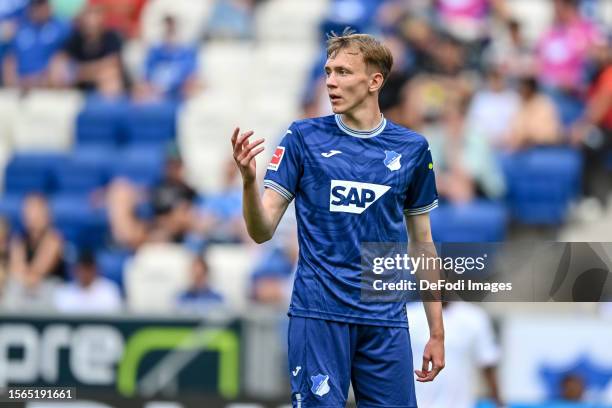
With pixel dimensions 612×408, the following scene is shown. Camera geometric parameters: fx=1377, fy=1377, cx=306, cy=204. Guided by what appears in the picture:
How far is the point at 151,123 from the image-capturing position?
45.3 feet

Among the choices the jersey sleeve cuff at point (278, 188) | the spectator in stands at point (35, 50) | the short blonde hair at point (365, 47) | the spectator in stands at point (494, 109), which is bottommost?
the jersey sleeve cuff at point (278, 188)

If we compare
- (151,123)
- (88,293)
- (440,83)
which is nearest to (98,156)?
(151,123)

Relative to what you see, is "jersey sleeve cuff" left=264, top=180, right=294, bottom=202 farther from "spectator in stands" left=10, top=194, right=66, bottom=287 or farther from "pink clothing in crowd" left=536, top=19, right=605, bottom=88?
"pink clothing in crowd" left=536, top=19, right=605, bottom=88

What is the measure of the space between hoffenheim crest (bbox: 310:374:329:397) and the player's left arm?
49 cm

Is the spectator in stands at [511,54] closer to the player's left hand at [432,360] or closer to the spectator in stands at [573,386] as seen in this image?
the spectator in stands at [573,386]

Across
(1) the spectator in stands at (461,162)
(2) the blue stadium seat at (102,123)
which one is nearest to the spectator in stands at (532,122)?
(1) the spectator in stands at (461,162)

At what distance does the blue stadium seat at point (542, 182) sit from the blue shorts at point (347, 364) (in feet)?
21.4

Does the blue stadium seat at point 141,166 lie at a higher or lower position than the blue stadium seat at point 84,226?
higher

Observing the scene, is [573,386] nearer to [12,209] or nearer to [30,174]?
[12,209]

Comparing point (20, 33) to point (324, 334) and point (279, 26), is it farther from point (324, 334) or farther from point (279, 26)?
point (324, 334)

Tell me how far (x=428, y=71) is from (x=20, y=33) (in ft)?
16.2

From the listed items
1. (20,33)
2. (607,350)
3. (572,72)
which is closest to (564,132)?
(572,72)

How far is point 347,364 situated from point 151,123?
8387 mm

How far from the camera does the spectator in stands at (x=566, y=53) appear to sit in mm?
13289
